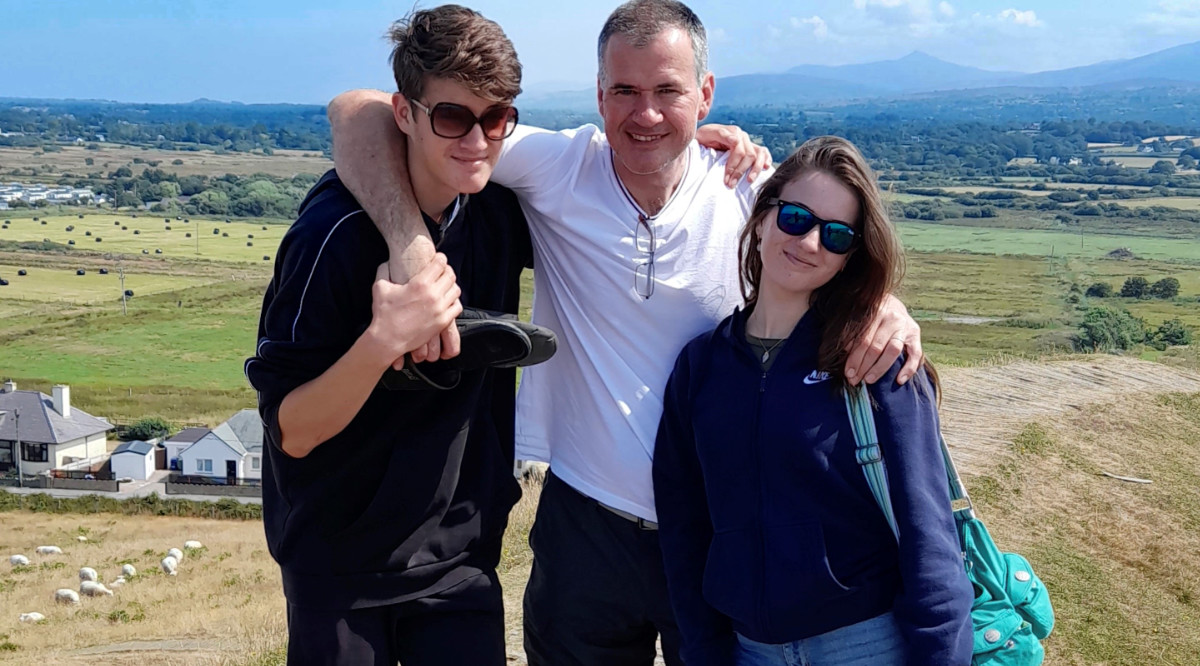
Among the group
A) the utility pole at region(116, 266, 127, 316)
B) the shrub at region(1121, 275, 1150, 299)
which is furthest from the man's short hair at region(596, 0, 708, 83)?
the utility pole at region(116, 266, 127, 316)

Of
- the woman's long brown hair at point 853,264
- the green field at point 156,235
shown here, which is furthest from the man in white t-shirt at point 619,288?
the green field at point 156,235

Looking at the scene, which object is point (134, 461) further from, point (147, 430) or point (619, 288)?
point (619, 288)

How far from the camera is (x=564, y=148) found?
302cm

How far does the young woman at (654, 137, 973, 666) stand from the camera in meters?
2.33

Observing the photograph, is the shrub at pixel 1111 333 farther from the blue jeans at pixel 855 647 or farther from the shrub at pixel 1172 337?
the blue jeans at pixel 855 647

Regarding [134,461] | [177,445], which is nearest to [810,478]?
[134,461]

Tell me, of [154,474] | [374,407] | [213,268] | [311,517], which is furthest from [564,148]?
[213,268]

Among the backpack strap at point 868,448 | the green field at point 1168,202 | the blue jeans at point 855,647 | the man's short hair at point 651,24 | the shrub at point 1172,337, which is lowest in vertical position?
the shrub at point 1172,337

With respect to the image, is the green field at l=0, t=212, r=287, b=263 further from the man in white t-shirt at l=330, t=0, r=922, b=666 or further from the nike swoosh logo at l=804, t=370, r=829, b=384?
the nike swoosh logo at l=804, t=370, r=829, b=384

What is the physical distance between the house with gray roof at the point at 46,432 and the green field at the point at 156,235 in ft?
134

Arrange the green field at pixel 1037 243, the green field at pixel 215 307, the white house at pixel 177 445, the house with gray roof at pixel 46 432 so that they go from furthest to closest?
the green field at pixel 1037 243 < the green field at pixel 215 307 < the house with gray roof at pixel 46 432 < the white house at pixel 177 445

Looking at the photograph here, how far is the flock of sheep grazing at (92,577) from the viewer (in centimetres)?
1852

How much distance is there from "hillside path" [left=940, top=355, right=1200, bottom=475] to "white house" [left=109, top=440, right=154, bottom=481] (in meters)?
34.8

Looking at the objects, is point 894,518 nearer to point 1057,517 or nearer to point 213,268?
point 1057,517
